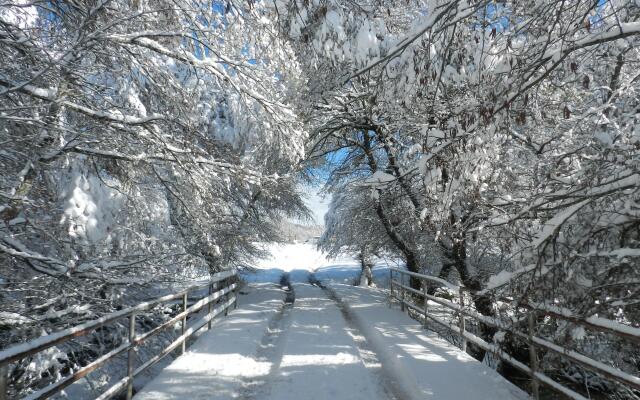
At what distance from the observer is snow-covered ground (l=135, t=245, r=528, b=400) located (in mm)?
4988

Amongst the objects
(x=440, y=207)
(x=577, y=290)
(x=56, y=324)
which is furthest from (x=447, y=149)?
(x=56, y=324)

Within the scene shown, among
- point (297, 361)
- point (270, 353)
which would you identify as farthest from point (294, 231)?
point (297, 361)

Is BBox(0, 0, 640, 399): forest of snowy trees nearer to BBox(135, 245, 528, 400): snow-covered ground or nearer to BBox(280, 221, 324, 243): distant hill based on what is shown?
BBox(135, 245, 528, 400): snow-covered ground

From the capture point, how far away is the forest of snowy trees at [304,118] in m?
4.00

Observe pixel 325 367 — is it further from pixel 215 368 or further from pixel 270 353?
pixel 215 368

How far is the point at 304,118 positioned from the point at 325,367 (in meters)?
3.93

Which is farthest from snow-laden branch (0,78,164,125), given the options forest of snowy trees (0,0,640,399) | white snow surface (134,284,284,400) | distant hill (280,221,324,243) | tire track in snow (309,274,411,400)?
distant hill (280,221,324,243)

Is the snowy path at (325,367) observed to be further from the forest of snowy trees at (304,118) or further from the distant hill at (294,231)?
the distant hill at (294,231)

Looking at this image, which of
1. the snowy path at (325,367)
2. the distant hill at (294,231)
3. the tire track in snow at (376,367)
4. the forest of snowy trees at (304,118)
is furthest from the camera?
the distant hill at (294,231)

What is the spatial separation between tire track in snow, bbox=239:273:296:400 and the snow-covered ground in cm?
1

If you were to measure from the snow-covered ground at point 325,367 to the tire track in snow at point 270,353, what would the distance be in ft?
0.05

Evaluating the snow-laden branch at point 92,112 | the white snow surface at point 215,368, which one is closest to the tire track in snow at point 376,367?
the white snow surface at point 215,368

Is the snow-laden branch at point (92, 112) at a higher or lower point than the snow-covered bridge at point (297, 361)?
higher

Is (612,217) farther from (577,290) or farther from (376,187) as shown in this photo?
(376,187)
